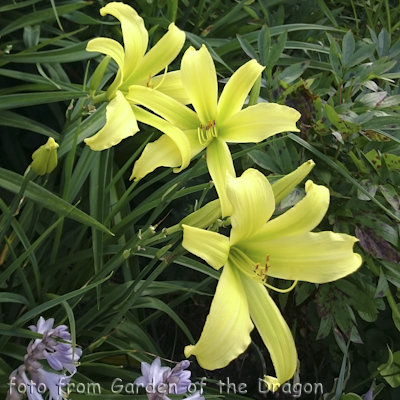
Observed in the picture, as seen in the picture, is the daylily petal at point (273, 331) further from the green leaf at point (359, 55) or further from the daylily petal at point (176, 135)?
the green leaf at point (359, 55)

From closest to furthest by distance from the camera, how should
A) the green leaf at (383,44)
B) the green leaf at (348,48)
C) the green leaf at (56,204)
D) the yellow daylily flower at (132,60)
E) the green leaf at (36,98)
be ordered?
the yellow daylily flower at (132,60) < the green leaf at (56,204) < the green leaf at (36,98) < the green leaf at (348,48) < the green leaf at (383,44)

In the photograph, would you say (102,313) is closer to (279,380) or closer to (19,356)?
(19,356)

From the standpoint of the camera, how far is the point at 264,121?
26.9 inches

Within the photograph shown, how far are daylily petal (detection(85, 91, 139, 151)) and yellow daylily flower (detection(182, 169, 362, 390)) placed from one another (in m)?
0.16

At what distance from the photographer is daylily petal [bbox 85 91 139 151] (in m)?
0.58

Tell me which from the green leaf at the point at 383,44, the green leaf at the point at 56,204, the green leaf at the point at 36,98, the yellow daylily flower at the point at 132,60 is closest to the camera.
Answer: the yellow daylily flower at the point at 132,60

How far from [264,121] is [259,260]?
0.21 metres

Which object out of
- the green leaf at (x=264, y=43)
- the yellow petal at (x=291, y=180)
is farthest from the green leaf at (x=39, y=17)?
the yellow petal at (x=291, y=180)

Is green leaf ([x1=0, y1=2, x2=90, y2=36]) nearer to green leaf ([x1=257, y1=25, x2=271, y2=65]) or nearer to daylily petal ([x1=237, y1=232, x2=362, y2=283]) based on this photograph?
green leaf ([x1=257, y1=25, x2=271, y2=65])

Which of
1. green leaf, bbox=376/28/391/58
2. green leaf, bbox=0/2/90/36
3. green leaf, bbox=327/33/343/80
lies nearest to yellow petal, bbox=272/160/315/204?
green leaf, bbox=327/33/343/80

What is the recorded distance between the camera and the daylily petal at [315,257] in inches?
23.1

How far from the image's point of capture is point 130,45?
682mm

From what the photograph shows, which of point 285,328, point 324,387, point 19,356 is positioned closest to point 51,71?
point 19,356

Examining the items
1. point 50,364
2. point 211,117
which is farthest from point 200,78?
point 50,364
